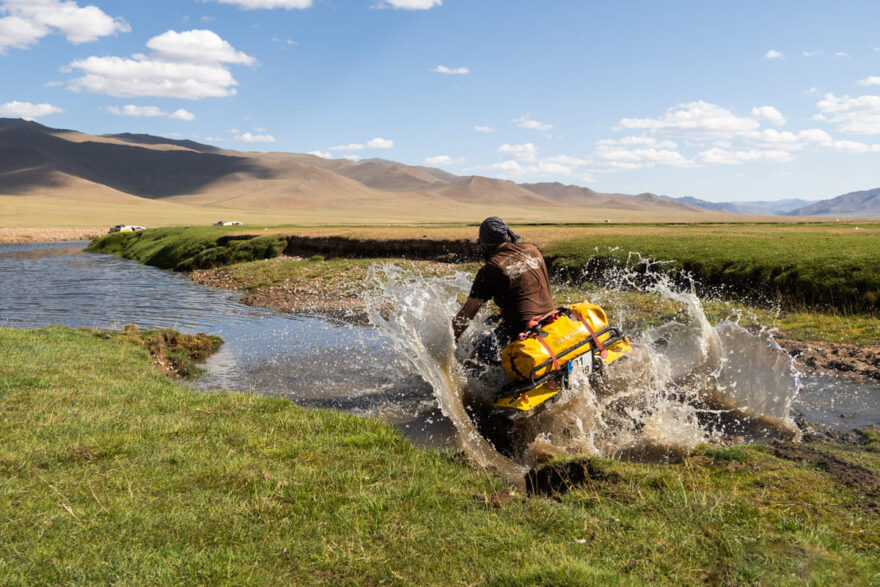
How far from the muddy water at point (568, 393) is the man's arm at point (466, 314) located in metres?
1.10

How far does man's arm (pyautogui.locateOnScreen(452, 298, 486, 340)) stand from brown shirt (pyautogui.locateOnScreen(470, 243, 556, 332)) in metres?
0.09

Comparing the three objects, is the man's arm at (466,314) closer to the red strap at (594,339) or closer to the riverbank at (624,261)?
the red strap at (594,339)

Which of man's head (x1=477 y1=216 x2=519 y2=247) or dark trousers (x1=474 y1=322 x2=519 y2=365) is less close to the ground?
man's head (x1=477 y1=216 x2=519 y2=247)

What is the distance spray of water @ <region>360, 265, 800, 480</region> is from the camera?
8.43 meters

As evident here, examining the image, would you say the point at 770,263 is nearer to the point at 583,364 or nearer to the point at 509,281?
the point at 583,364

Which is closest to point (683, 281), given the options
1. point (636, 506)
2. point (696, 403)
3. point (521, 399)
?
point (696, 403)

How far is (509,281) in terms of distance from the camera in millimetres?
8789

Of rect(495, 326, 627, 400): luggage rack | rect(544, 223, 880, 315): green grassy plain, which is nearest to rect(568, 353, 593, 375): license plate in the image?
rect(495, 326, 627, 400): luggage rack

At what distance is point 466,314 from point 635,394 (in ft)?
9.75

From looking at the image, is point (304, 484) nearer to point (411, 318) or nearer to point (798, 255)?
point (411, 318)

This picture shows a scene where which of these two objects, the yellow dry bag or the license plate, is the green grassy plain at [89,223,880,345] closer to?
the yellow dry bag

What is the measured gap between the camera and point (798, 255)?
19625 mm

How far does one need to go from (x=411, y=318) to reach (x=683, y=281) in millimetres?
12579

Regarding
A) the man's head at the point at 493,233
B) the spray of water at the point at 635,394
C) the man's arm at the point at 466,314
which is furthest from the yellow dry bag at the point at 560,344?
the man's head at the point at 493,233
